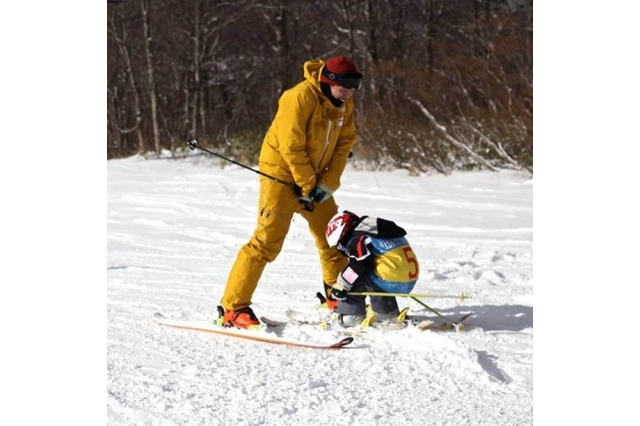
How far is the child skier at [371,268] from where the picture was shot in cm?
529

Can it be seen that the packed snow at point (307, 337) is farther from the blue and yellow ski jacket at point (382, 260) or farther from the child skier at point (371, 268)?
the blue and yellow ski jacket at point (382, 260)

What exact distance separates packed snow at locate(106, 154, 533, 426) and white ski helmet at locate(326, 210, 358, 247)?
64 centimetres

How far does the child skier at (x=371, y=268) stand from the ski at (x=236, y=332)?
43cm

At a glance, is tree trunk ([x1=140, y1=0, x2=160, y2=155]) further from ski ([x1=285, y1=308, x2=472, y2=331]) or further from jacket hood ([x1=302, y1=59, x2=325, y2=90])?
jacket hood ([x1=302, y1=59, x2=325, y2=90])

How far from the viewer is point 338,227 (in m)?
5.43

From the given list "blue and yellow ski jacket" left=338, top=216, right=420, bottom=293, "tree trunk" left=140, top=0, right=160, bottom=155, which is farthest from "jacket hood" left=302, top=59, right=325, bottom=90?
"tree trunk" left=140, top=0, right=160, bottom=155

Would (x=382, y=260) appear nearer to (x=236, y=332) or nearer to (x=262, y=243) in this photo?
(x=262, y=243)

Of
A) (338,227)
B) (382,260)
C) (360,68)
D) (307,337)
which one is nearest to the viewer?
(307,337)

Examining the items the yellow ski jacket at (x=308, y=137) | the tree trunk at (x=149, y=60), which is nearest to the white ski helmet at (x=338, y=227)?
the yellow ski jacket at (x=308, y=137)

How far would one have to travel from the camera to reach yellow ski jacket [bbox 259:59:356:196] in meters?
5.29

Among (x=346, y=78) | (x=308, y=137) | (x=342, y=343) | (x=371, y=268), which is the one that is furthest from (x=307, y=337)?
(x=346, y=78)

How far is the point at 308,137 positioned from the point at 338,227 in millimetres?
656
